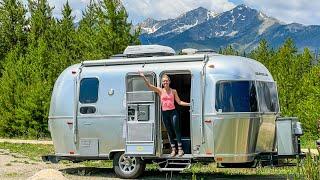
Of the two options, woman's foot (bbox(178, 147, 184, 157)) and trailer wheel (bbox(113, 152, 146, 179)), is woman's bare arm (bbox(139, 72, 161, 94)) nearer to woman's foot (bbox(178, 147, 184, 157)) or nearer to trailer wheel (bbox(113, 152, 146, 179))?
woman's foot (bbox(178, 147, 184, 157))

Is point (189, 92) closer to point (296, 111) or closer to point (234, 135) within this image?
point (234, 135)

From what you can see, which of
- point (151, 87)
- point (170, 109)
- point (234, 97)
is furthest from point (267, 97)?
point (151, 87)

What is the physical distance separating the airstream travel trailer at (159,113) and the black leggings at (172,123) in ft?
1.01

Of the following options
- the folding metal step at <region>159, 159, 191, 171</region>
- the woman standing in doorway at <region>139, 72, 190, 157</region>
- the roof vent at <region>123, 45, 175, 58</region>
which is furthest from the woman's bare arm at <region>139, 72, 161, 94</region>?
the folding metal step at <region>159, 159, 191, 171</region>

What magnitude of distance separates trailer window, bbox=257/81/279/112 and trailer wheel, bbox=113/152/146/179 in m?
3.32

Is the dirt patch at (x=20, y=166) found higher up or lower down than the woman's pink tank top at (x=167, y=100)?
lower down

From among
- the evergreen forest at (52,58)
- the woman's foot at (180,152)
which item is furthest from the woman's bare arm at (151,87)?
the evergreen forest at (52,58)

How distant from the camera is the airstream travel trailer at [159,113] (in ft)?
43.4

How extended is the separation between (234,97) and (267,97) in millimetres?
1293

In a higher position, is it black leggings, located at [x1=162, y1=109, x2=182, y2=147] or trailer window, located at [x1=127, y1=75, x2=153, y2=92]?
trailer window, located at [x1=127, y1=75, x2=153, y2=92]

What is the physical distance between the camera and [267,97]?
14148mm

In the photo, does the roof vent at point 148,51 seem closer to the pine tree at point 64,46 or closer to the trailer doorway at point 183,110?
the trailer doorway at point 183,110

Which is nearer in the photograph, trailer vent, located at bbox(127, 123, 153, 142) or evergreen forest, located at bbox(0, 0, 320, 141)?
trailer vent, located at bbox(127, 123, 153, 142)

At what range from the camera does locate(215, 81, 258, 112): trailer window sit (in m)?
13.2
